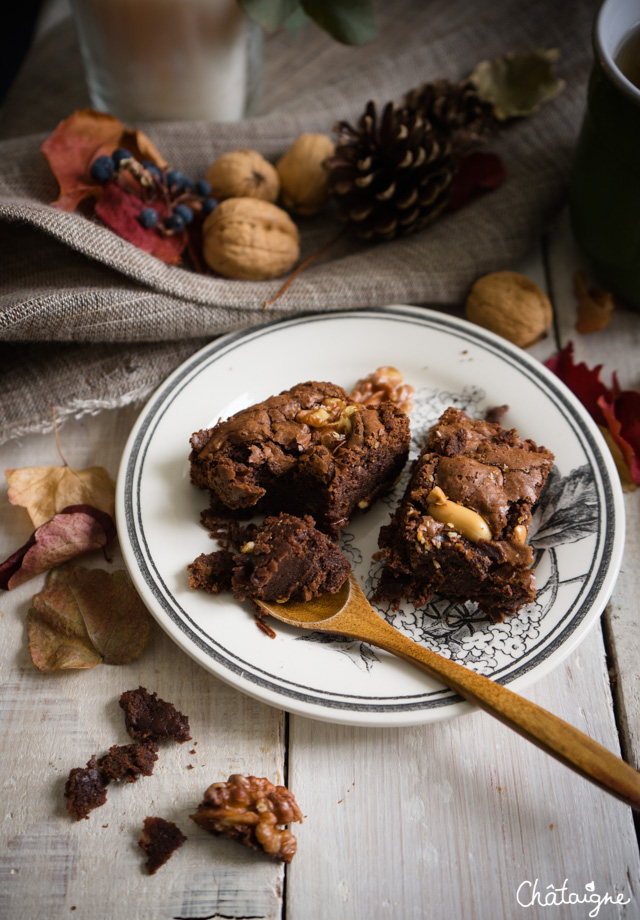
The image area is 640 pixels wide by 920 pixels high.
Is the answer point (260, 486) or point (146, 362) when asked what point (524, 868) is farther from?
point (146, 362)

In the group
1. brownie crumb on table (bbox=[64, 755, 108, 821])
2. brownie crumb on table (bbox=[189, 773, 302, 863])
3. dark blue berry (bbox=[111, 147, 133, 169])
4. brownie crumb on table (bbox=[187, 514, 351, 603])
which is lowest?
brownie crumb on table (bbox=[64, 755, 108, 821])

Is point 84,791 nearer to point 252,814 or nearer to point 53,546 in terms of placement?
point 252,814

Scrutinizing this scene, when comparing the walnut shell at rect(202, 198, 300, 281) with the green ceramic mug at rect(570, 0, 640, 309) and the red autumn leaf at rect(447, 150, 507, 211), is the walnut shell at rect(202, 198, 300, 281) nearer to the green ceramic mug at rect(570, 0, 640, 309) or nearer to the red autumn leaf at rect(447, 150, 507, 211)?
the red autumn leaf at rect(447, 150, 507, 211)

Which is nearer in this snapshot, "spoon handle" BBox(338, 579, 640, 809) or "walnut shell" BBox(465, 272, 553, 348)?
"spoon handle" BBox(338, 579, 640, 809)

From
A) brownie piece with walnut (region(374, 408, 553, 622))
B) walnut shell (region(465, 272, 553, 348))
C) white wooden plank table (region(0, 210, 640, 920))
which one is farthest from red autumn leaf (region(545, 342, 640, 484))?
white wooden plank table (region(0, 210, 640, 920))

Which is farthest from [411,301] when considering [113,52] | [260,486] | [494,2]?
[494,2]

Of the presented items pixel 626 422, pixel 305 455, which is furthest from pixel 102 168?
pixel 626 422

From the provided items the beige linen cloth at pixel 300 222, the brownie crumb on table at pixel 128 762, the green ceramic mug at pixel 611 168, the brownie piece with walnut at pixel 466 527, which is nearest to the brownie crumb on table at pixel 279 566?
the brownie piece with walnut at pixel 466 527
